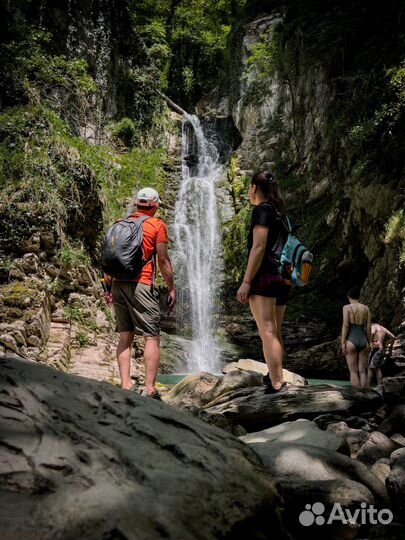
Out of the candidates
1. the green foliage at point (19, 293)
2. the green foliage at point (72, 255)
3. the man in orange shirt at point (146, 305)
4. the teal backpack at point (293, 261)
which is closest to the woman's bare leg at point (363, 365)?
the teal backpack at point (293, 261)

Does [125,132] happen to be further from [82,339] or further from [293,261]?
[293,261]

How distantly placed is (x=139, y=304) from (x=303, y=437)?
1736 mm

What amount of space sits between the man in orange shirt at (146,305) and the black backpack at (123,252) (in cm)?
8

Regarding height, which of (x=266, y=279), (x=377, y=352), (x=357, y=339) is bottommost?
(x=377, y=352)

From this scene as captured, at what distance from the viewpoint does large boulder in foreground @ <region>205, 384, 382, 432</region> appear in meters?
3.83

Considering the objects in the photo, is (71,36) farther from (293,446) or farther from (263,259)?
(293,446)

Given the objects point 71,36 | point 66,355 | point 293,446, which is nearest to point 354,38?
point 71,36

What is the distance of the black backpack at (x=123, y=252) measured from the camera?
153 inches

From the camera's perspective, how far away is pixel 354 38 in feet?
44.7

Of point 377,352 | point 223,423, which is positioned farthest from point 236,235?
point 223,423

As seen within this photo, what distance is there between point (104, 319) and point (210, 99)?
16735 mm

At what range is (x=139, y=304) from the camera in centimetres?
396

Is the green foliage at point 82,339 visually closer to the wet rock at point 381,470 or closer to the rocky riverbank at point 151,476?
the rocky riverbank at point 151,476

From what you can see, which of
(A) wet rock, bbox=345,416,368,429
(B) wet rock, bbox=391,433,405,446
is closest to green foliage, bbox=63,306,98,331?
(A) wet rock, bbox=345,416,368,429
